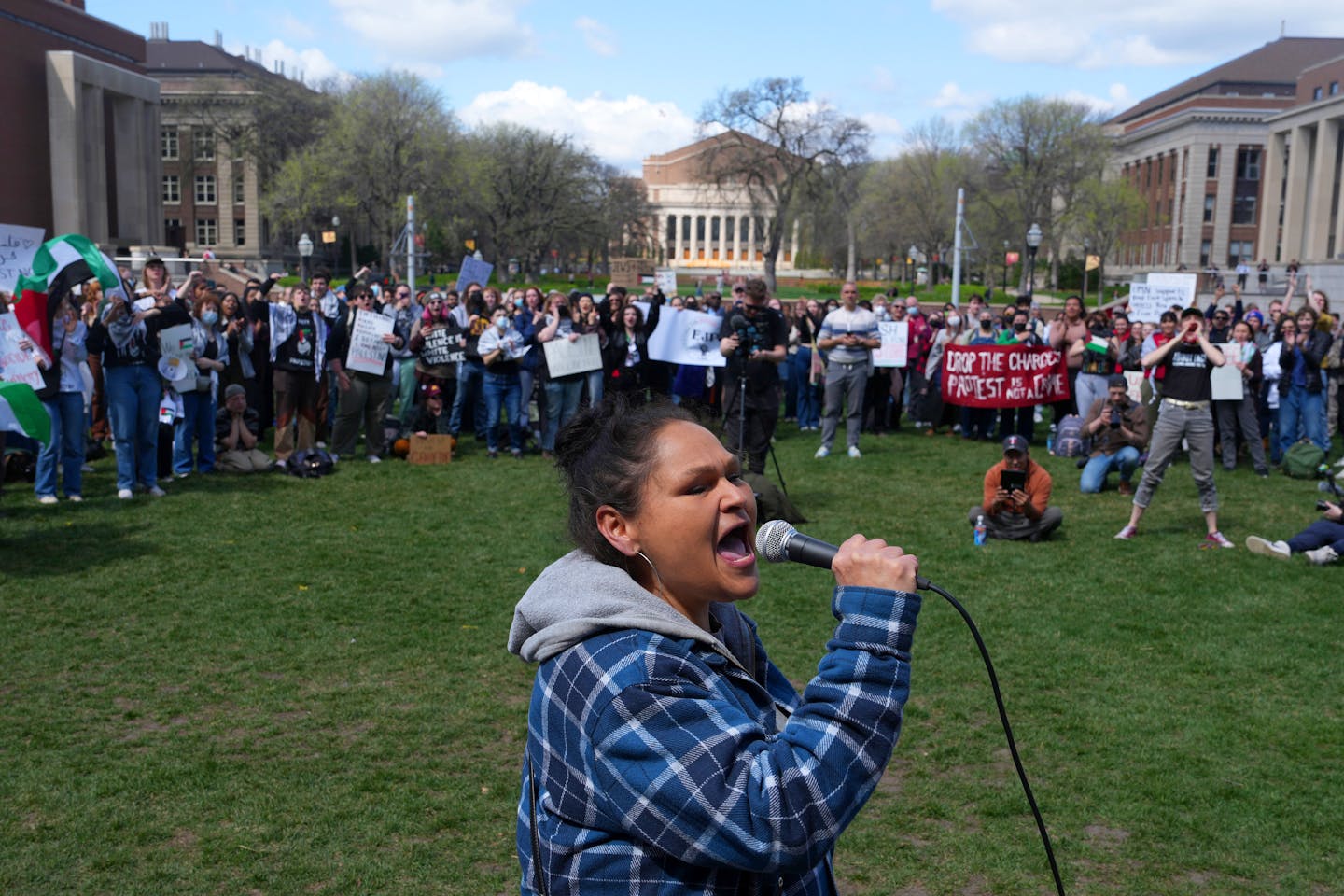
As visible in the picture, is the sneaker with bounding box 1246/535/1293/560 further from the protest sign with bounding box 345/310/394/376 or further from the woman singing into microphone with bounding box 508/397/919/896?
the protest sign with bounding box 345/310/394/376

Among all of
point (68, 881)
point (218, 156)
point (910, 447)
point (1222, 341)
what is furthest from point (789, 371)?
point (218, 156)

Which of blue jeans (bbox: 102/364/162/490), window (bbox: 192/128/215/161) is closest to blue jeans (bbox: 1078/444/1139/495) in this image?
blue jeans (bbox: 102/364/162/490)

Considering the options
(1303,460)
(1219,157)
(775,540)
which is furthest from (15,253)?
(1219,157)

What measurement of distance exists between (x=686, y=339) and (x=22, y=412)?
7.50m

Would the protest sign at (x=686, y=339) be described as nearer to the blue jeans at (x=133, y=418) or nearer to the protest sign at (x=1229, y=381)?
the blue jeans at (x=133, y=418)

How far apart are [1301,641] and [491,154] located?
70.0m

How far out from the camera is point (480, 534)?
34.8 ft

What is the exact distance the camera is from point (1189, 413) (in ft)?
33.3

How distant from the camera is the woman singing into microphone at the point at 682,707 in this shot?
167 centimetres

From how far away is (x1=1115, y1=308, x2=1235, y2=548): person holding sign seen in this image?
399 inches

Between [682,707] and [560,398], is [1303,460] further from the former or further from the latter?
[682,707]

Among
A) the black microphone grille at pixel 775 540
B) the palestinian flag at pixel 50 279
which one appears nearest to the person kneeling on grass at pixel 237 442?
the palestinian flag at pixel 50 279

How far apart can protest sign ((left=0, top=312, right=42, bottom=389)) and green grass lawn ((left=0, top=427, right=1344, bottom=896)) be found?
132 cm

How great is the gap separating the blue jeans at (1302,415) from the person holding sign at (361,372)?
11.3m
